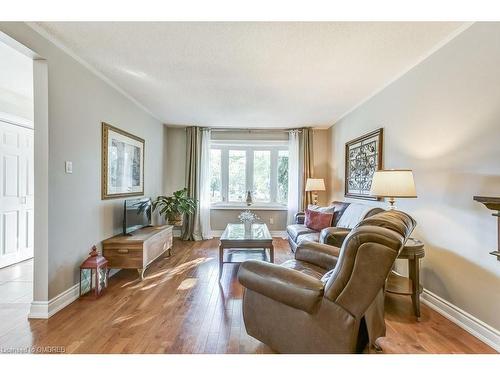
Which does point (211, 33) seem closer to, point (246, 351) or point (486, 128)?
point (486, 128)

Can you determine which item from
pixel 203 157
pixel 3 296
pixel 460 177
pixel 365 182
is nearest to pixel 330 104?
pixel 365 182

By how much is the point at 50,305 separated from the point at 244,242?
191cm

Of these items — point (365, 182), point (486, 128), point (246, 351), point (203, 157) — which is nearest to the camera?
point (246, 351)

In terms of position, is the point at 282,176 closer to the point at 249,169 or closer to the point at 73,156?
the point at 249,169

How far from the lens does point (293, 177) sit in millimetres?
5172

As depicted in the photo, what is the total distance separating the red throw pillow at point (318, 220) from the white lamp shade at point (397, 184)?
1.45m

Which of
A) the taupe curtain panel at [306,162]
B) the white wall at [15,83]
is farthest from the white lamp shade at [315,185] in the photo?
the white wall at [15,83]

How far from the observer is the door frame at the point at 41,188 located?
2088 millimetres

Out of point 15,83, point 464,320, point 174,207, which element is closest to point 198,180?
point 174,207

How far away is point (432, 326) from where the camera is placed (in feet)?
6.49

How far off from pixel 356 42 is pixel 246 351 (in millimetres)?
2610

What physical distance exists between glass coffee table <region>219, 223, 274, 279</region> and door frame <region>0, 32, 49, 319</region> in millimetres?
1690

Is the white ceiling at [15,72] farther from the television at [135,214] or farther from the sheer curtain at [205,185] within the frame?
the sheer curtain at [205,185]

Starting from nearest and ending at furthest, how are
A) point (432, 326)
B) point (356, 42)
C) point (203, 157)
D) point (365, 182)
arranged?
point (432, 326) < point (356, 42) < point (365, 182) < point (203, 157)
